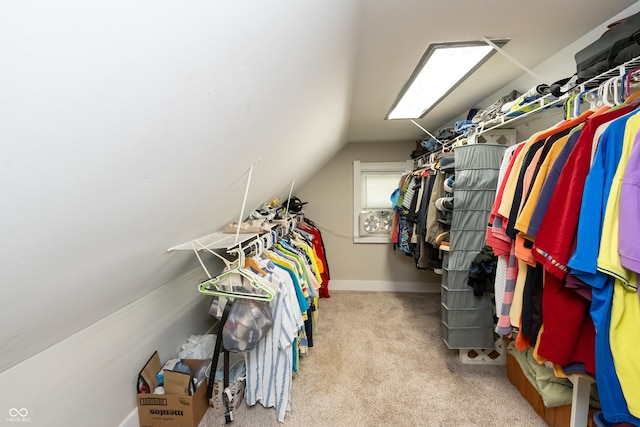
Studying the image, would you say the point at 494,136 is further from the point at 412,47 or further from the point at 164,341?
the point at 164,341

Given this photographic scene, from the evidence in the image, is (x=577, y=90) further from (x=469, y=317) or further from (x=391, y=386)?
(x=391, y=386)

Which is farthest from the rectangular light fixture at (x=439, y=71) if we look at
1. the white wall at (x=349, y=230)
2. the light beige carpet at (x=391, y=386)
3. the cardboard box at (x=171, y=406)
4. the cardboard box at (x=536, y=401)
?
the cardboard box at (x=171, y=406)

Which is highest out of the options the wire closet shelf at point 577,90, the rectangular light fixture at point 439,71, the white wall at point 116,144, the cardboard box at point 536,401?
the rectangular light fixture at point 439,71

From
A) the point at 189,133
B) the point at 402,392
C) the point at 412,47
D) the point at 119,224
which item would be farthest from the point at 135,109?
the point at 402,392

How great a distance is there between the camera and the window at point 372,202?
373 centimetres

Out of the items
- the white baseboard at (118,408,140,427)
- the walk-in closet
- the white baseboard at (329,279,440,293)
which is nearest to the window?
the white baseboard at (329,279,440,293)

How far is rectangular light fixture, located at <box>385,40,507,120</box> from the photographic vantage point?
1398mm

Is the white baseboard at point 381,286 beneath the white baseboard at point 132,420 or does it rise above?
beneath

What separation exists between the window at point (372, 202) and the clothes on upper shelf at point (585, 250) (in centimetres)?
259

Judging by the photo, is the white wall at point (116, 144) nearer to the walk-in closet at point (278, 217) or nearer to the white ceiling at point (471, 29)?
the walk-in closet at point (278, 217)

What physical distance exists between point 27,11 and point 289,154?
1457 millimetres

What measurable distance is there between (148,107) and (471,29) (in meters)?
1.43

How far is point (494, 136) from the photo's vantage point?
1935mm

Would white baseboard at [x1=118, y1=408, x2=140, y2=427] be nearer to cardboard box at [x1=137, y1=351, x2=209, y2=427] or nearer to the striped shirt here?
cardboard box at [x1=137, y1=351, x2=209, y2=427]
